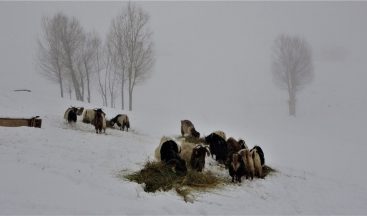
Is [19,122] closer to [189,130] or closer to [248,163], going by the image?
[189,130]

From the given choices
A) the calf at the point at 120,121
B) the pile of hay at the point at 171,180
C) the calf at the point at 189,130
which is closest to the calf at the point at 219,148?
the pile of hay at the point at 171,180

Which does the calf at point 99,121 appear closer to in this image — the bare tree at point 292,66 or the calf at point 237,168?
the calf at point 237,168

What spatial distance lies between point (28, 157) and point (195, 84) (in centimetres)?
5452

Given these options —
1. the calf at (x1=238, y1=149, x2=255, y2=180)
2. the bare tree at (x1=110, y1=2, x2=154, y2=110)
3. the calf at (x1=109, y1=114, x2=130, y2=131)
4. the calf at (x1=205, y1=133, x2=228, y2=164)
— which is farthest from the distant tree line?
the calf at (x1=238, y1=149, x2=255, y2=180)

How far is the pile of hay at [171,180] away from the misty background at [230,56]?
20.5 metres

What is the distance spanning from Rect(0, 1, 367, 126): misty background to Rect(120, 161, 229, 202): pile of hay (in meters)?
20.5

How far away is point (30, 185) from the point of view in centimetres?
793

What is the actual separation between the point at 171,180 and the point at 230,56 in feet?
245

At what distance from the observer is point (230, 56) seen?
82.1 m

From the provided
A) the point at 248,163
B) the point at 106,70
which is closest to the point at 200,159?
the point at 248,163

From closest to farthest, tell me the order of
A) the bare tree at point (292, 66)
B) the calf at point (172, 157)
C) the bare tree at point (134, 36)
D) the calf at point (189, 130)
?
the calf at point (172, 157)
the calf at point (189, 130)
the bare tree at point (134, 36)
the bare tree at point (292, 66)

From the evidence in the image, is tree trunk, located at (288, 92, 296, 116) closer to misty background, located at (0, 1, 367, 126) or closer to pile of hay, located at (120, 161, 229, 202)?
misty background, located at (0, 1, 367, 126)

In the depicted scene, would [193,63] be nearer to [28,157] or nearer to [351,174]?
[351,174]

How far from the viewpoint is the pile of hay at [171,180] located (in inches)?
360
